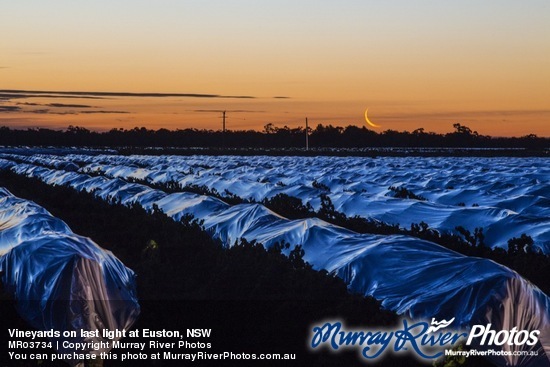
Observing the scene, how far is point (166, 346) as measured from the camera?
8336 mm

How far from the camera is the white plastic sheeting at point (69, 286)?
791 centimetres

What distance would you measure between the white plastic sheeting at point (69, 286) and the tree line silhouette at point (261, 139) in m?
108

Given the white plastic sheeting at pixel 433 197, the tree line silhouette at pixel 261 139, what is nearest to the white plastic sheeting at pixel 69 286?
the white plastic sheeting at pixel 433 197

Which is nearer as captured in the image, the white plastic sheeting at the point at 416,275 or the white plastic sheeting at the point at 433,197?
the white plastic sheeting at the point at 416,275

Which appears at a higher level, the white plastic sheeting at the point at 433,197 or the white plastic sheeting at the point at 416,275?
the white plastic sheeting at the point at 416,275

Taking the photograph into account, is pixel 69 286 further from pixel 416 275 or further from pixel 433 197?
pixel 433 197

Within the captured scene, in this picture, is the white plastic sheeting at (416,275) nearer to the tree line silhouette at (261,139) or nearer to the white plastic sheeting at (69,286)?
the white plastic sheeting at (69,286)

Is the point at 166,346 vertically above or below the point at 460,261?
below

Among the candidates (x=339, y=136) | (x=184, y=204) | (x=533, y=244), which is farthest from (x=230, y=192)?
(x=339, y=136)

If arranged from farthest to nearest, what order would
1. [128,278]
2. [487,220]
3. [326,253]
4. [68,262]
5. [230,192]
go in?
1. [230,192]
2. [487,220]
3. [326,253]
4. [128,278]
5. [68,262]

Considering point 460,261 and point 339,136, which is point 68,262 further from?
point 339,136

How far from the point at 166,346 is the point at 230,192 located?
15.7 meters

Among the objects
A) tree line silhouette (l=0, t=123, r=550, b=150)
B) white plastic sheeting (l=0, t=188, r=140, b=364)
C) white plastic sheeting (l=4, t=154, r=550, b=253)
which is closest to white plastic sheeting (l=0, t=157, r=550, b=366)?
white plastic sheeting (l=0, t=188, r=140, b=364)

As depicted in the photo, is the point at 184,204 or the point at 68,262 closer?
the point at 68,262
